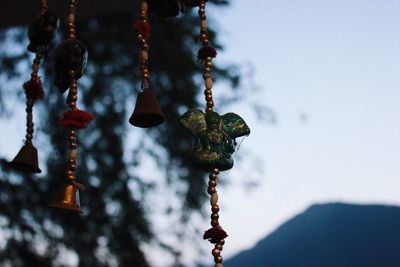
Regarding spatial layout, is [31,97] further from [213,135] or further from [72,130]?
[213,135]

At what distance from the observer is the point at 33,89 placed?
137 cm

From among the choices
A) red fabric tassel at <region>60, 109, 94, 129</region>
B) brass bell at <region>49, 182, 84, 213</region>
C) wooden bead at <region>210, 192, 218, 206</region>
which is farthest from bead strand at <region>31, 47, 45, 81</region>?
wooden bead at <region>210, 192, 218, 206</region>

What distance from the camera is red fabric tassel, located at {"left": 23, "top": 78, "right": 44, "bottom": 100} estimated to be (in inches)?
53.8

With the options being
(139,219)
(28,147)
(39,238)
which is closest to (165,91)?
(139,219)

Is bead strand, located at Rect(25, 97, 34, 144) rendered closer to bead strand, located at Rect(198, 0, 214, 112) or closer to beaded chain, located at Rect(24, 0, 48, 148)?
beaded chain, located at Rect(24, 0, 48, 148)

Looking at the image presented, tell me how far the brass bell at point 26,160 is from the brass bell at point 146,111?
0.93 ft

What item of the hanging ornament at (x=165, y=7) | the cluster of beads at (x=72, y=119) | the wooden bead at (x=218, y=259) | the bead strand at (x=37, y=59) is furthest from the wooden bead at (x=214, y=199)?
the bead strand at (x=37, y=59)

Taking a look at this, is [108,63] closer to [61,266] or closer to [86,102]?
[86,102]

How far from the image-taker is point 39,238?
375 centimetres

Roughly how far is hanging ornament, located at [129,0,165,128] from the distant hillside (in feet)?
9.54

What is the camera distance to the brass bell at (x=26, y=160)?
132 centimetres

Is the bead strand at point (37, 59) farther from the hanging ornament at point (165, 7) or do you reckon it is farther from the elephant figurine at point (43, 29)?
the hanging ornament at point (165, 7)

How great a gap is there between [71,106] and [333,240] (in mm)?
4356

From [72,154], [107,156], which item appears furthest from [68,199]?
[107,156]
